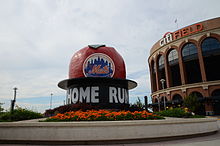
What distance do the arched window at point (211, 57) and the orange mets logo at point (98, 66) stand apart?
30.7 meters

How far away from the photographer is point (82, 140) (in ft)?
23.2

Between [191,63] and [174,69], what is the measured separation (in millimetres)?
4807

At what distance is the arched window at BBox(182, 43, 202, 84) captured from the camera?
131 feet

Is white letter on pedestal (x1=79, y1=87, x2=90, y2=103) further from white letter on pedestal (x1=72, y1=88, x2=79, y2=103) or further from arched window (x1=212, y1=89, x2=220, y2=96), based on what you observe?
arched window (x1=212, y1=89, x2=220, y2=96)

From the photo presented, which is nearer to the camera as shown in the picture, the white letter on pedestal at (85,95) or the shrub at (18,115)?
the shrub at (18,115)

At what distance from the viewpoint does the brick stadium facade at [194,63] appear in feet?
115

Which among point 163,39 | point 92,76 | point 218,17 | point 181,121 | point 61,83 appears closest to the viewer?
point 181,121

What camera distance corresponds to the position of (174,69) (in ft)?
148

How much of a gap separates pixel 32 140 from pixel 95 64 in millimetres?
10961

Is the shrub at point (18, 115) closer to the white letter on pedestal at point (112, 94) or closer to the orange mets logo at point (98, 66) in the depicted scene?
the orange mets logo at point (98, 66)

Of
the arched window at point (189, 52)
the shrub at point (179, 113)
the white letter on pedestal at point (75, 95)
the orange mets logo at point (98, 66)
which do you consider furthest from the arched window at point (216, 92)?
the white letter on pedestal at point (75, 95)

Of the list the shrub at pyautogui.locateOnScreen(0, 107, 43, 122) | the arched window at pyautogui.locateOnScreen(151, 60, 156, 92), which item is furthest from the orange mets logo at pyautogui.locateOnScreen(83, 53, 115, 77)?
the arched window at pyautogui.locateOnScreen(151, 60, 156, 92)

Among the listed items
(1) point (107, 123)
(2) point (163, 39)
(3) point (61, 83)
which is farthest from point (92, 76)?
(2) point (163, 39)

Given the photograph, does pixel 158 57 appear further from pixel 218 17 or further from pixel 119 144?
pixel 119 144
